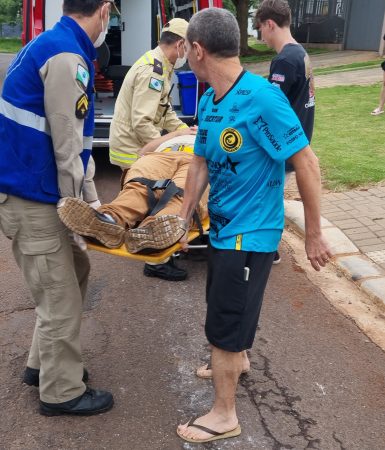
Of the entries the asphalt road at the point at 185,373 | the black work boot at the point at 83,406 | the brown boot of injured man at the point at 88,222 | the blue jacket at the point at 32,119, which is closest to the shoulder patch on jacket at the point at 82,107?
the blue jacket at the point at 32,119

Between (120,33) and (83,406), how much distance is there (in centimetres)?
766

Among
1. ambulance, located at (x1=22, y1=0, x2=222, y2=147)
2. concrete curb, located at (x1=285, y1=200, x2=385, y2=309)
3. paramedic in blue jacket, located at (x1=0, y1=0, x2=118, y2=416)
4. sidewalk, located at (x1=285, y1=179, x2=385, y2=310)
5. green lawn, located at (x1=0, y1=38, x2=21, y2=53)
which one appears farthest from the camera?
green lawn, located at (x1=0, y1=38, x2=21, y2=53)

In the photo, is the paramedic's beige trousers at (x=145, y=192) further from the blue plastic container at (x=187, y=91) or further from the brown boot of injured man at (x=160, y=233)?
the blue plastic container at (x=187, y=91)

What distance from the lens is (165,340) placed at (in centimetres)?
351

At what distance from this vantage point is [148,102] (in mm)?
4008

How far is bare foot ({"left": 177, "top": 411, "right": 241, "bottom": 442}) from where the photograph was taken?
2.64m

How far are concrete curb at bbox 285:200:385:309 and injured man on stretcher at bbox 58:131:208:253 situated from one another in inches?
58.5

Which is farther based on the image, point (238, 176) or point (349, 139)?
point (349, 139)

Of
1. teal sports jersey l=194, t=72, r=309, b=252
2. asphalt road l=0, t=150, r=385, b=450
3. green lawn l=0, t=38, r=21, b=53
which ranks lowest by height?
green lawn l=0, t=38, r=21, b=53

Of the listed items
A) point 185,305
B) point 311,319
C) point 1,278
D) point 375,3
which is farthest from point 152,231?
point 375,3

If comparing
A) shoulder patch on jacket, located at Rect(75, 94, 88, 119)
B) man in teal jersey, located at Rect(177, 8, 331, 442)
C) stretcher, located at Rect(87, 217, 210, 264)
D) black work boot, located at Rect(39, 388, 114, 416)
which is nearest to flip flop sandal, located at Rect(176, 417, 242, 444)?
man in teal jersey, located at Rect(177, 8, 331, 442)

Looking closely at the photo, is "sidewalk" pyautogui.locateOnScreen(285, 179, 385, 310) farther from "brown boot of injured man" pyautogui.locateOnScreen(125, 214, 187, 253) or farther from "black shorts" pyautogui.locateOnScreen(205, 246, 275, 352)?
"brown boot of injured man" pyautogui.locateOnScreen(125, 214, 187, 253)

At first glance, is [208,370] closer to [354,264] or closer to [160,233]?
[160,233]

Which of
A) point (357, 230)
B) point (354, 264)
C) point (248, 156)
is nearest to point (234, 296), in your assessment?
point (248, 156)
